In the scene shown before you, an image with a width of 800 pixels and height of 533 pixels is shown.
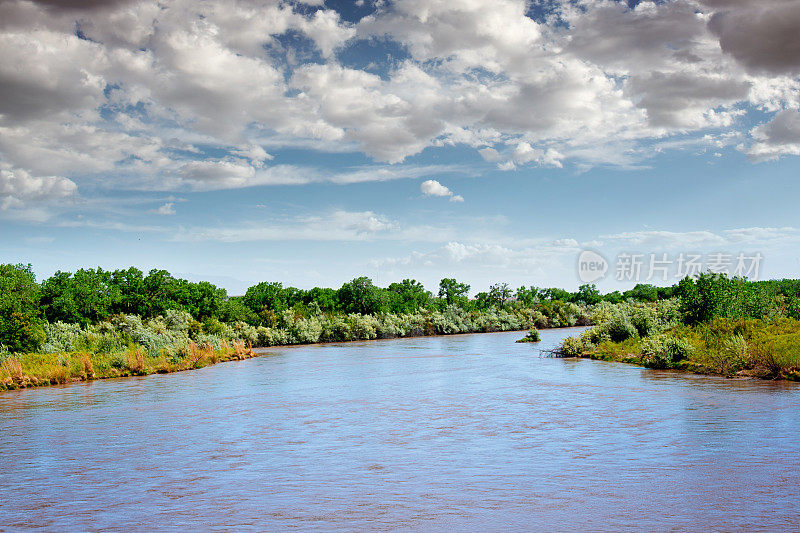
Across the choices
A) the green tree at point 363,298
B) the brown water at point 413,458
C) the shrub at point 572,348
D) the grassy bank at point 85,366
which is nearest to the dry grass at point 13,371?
the grassy bank at point 85,366

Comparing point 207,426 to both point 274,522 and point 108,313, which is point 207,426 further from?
point 108,313

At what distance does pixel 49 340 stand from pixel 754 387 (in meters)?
45.2

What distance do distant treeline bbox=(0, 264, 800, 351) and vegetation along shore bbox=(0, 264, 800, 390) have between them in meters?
0.13

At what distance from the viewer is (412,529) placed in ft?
33.1

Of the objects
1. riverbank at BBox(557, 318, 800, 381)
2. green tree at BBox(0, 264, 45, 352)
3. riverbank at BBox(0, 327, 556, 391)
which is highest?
riverbank at BBox(557, 318, 800, 381)

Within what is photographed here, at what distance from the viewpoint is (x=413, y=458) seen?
1530 centimetres

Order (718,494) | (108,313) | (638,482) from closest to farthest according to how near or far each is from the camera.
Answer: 1. (718,494)
2. (638,482)
3. (108,313)

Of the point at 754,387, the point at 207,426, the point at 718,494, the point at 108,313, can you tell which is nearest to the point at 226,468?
the point at 207,426

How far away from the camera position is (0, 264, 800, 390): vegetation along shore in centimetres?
3316

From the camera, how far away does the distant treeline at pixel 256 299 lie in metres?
39.3

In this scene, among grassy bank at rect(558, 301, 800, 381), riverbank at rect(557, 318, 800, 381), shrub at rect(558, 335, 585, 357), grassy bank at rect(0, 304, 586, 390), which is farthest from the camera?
shrub at rect(558, 335, 585, 357)

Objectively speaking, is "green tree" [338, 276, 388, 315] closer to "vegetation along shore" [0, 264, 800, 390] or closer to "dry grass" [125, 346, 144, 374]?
"vegetation along shore" [0, 264, 800, 390]

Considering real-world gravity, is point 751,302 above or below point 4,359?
above

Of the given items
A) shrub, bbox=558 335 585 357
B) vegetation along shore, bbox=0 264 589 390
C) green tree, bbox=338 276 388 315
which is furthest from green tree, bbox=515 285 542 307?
shrub, bbox=558 335 585 357
